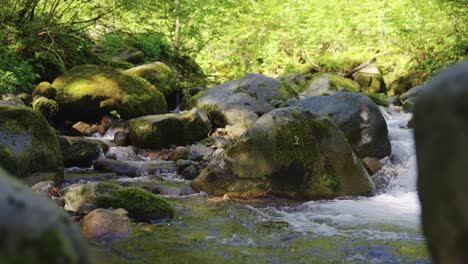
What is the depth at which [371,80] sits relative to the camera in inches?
949

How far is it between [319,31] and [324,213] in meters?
21.4

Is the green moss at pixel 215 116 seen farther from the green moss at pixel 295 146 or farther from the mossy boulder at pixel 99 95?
the green moss at pixel 295 146

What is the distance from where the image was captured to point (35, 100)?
1212 cm

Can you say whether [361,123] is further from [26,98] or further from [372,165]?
[26,98]

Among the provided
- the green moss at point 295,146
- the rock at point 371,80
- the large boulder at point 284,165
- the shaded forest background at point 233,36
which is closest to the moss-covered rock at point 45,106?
the shaded forest background at point 233,36

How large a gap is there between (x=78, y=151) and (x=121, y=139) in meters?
2.13

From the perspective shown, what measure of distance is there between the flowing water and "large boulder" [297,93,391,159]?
2.63 metres

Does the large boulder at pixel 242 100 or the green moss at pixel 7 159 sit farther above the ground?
the green moss at pixel 7 159

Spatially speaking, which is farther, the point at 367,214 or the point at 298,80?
the point at 298,80

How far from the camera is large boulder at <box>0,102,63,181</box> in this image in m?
7.10

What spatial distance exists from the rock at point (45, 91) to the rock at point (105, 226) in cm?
847

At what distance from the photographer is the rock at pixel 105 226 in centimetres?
496

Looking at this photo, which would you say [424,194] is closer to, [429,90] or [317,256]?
[429,90]

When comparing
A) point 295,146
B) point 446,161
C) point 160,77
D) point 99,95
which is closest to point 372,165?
point 295,146
